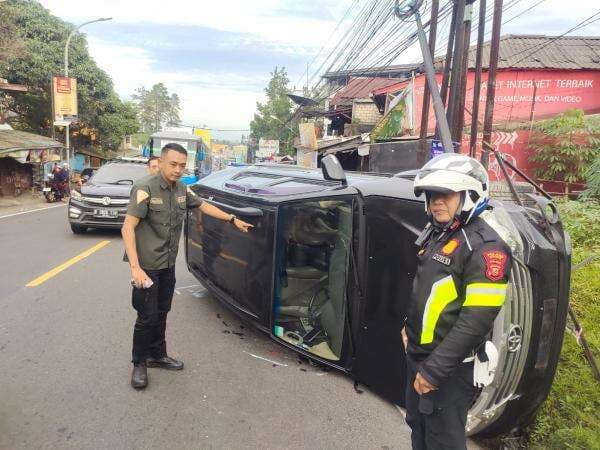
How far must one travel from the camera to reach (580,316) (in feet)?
13.3

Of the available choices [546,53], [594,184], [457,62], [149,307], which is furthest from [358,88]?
[149,307]

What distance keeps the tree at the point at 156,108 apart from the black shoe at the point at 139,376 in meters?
76.7

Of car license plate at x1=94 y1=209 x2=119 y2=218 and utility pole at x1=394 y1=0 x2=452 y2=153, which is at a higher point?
utility pole at x1=394 y1=0 x2=452 y2=153

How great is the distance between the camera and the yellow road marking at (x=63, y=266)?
18.1ft

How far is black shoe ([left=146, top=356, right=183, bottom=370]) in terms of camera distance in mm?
3500

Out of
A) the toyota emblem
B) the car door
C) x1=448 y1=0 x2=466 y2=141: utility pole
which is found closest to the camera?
the toyota emblem

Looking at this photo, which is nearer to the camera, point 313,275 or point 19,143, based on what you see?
point 313,275

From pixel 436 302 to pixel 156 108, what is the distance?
Result: 8526 cm

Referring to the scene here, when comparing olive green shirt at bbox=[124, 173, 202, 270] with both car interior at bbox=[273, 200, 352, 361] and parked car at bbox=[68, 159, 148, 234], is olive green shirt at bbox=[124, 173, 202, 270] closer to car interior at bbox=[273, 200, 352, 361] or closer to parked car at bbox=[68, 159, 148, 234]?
car interior at bbox=[273, 200, 352, 361]

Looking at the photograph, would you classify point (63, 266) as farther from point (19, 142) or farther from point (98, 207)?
point (19, 142)

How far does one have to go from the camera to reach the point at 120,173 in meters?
9.96

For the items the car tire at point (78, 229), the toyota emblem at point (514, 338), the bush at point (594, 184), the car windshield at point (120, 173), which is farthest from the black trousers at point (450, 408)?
the car windshield at point (120, 173)

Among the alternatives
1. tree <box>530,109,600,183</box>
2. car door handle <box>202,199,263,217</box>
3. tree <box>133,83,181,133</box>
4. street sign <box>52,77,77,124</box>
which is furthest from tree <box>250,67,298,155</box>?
car door handle <box>202,199,263,217</box>

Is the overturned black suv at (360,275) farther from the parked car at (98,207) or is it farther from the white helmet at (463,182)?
the parked car at (98,207)
